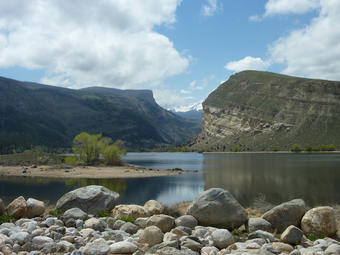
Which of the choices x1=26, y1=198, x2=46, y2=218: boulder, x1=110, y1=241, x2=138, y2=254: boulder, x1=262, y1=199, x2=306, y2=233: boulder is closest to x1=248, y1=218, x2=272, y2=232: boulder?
x1=262, y1=199, x2=306, y2=233: boulder

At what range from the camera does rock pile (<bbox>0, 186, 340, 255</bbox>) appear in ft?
40.3

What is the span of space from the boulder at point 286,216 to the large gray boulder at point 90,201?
1065cm

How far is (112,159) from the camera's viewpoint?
296 ft

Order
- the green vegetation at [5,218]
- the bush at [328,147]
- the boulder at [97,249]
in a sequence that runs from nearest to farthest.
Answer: the boulder at [97,249] < the green vegetation at [5,218] < the bush at [328,147]

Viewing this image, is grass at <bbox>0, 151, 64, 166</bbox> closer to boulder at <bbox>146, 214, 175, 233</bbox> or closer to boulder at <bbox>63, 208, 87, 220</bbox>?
boulder at <bbox>63, 208, 87, 220</bbox>

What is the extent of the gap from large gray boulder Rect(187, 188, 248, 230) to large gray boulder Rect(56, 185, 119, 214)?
6162 mm

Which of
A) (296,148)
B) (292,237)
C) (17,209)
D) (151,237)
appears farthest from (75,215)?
(296,148)

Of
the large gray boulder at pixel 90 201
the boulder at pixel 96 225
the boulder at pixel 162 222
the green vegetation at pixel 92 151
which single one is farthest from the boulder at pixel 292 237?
the green vegetation at pixel 92 151

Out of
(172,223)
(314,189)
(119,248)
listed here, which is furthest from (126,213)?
(314,189)

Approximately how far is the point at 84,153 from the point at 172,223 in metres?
78.1

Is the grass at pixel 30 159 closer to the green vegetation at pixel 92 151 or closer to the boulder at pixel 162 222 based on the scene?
the green vegetation at pixel 92 151

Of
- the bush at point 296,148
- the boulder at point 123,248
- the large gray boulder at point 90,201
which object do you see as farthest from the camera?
the bush at point 296,148

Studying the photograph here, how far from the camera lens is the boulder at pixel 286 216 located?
17000mm

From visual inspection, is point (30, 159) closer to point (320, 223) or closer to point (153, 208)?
point (153, 208)
